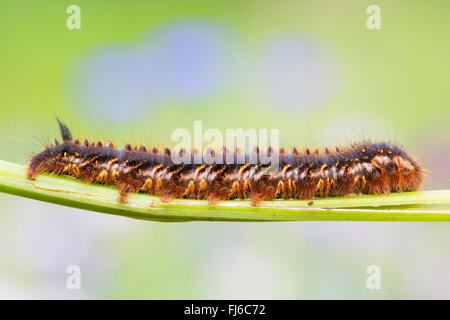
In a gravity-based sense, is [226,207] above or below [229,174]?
below

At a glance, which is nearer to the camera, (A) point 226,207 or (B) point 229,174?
(A) point 226,207

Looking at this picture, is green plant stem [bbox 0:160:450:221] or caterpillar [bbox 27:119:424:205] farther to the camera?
caterpillar [bbox 27:119:424:205]

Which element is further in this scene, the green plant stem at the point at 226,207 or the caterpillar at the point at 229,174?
the caterpillar at the point at 229,174

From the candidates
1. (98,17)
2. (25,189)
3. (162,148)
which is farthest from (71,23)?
(25,189)
